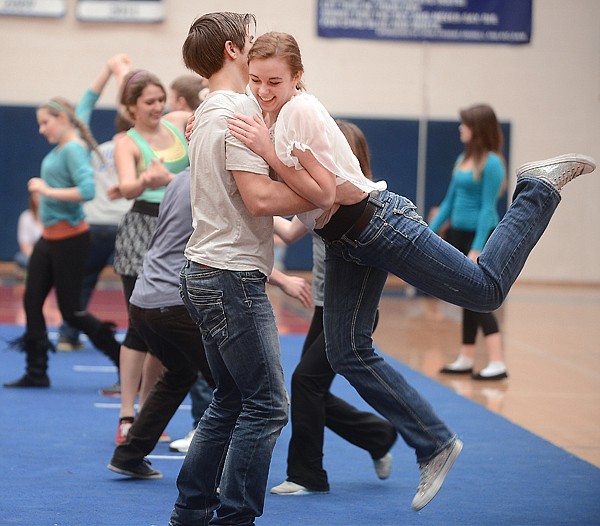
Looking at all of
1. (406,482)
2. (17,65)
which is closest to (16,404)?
(406,482)

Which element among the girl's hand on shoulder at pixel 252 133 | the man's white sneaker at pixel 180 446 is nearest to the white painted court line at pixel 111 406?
the man's white sneaker at pixel 180 446

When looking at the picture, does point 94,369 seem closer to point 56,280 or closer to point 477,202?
point 56,280

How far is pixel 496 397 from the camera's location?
22.0ft

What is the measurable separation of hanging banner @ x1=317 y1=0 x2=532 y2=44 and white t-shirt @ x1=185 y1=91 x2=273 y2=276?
1201cm

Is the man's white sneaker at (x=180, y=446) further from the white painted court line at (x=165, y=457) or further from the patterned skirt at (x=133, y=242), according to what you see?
the patterned skirt at (x=133, y=242)

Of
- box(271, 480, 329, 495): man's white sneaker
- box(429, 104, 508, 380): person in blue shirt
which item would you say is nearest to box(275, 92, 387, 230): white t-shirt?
box(271, 480, 329, 495): man's white sneaker

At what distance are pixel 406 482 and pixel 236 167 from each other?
77.7 inches

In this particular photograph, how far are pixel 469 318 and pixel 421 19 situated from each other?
27.3 feet

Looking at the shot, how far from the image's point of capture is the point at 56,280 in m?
6.49

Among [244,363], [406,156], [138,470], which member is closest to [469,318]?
[138,470]

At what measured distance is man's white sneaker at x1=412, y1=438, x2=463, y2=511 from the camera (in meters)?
3.38

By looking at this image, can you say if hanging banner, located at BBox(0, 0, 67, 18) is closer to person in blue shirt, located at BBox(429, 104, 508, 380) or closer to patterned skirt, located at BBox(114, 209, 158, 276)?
person in blue shirt, located at BBox(429, 104, 508, 380)

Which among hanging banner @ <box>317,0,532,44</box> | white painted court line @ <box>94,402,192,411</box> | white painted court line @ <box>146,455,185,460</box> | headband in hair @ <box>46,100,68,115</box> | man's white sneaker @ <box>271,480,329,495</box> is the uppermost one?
hanging banner @ <box>317,0,532,44</box>

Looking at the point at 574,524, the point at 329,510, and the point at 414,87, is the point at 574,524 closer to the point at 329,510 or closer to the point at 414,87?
the point at 329,510
